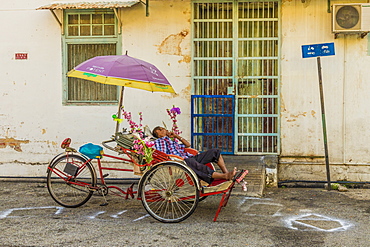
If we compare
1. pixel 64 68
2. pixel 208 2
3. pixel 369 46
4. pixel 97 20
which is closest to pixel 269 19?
pixel 208 2

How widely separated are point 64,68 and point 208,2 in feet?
9.74

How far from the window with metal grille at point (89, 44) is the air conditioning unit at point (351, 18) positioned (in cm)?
395

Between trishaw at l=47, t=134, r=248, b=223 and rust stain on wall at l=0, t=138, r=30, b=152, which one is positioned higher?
rust stain on wall at l=0, t=138, r=30, b=152

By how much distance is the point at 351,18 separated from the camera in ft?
26.5

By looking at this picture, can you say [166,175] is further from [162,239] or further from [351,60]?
[351,60]

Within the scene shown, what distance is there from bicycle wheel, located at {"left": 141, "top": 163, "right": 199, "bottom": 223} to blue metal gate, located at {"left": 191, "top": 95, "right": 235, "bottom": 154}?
2.87 meters

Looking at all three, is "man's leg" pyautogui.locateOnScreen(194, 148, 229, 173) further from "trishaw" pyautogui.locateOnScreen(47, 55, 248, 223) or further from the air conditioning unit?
the air conditioning unit

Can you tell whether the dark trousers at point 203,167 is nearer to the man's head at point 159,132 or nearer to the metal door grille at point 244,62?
the man's head at point 159,132

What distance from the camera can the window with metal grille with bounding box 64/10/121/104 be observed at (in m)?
8.91

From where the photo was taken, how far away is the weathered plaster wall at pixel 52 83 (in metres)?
8.73

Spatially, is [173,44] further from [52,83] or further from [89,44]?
[52,83]

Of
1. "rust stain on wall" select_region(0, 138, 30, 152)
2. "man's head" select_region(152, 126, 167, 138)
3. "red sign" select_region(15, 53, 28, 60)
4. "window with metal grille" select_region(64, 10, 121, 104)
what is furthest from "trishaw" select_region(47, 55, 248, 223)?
"red sign" select_region(15, 53, 28, 60)

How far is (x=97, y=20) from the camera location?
894 cm

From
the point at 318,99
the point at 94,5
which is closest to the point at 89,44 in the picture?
the point at 94,5
